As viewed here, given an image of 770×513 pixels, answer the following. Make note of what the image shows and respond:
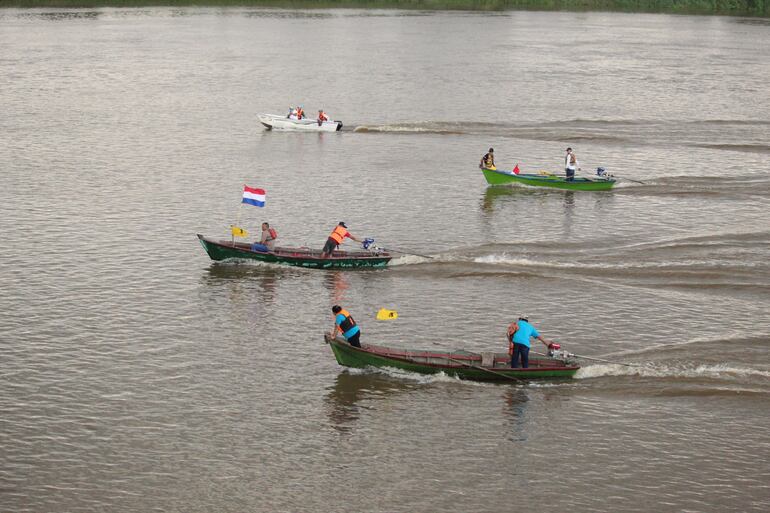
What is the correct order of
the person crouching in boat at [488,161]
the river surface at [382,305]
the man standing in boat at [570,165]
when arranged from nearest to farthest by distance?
the river surface at [382,305]
the man standing in boat at [570,165]
the person crouching in boat at [488,161]

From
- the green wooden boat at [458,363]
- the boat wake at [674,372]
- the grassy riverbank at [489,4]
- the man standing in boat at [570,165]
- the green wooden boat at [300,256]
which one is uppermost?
the grassy riverbank at [489,4]

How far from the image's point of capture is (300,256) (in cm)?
4562

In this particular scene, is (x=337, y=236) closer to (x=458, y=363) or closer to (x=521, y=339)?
(x=458, y=363)

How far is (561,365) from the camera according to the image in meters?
33.6

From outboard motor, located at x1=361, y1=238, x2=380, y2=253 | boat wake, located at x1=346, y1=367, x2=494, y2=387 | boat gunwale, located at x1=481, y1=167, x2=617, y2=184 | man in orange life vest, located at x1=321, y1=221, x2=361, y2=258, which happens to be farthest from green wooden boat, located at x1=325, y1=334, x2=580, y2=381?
boat gunwale, located at x1=481, y1=167, x2=617, y2=184

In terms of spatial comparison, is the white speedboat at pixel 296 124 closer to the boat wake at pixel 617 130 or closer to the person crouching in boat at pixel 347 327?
the boat wake at pixel 617 130

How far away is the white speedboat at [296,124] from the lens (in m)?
80.6

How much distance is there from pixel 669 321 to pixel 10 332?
26.3 meters

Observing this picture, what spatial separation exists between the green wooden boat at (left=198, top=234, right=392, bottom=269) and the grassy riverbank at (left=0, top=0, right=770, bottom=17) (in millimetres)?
147480

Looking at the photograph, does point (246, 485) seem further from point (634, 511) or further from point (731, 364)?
point (731, 364)

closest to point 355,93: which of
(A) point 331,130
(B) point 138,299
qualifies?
(A) point 331,130

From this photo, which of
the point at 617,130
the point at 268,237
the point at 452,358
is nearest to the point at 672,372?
the point at 452,358

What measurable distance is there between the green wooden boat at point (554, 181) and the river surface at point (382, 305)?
0.82m

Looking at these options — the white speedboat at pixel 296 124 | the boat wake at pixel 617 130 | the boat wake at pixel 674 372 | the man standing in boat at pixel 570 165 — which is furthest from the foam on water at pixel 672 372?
the white speedboat at pixel 296 124
